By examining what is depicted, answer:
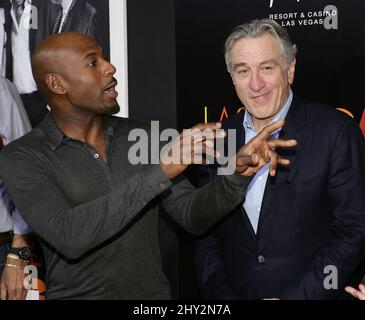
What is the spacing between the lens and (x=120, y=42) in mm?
3201

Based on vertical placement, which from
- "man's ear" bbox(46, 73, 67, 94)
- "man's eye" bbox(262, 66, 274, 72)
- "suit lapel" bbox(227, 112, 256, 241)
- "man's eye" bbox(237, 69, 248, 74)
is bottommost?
"suit lapel" bbox(227, 112, 256, 241)

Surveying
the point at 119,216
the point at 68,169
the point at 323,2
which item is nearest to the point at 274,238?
the point at 119,216

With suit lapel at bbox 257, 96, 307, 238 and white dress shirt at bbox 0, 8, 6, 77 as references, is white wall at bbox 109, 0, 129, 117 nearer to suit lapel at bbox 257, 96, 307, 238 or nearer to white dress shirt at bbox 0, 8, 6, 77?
white dress shirt at bbox 0, 8, 6, 77

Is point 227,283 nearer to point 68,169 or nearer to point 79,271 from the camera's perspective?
point 79,271

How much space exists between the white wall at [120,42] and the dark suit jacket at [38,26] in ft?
1.12

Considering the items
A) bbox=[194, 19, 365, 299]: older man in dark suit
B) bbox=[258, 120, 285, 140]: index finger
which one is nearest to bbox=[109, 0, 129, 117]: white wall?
bbox=[194, 19, 365, 299]: older man in dark suit

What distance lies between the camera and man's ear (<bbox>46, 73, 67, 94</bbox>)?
7.88ft

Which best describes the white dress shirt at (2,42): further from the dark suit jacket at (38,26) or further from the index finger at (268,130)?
the index finger at (268,130)

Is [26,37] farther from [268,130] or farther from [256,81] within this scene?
[268,130]

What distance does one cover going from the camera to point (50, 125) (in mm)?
2346

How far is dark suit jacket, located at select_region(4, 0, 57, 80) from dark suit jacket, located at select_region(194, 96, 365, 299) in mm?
1522

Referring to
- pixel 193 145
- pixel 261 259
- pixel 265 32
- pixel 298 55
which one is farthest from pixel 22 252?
pixel 298 55

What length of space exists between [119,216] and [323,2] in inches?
59.2

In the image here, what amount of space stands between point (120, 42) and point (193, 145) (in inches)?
56.3
